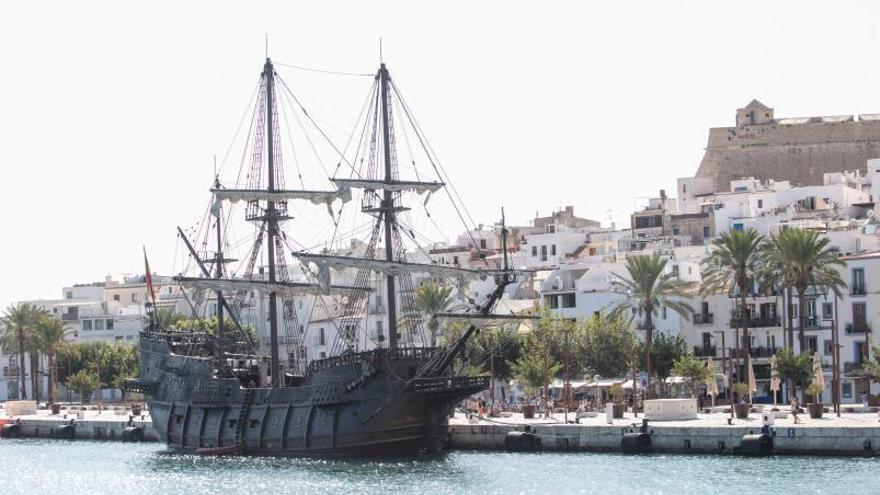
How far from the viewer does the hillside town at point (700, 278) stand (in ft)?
300

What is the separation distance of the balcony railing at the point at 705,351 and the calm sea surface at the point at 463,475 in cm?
2810

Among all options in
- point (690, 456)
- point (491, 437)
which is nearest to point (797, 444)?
point (690, 456)

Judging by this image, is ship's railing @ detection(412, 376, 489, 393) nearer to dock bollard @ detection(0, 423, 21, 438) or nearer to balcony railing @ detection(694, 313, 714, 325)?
balcony railing @ detection(694, 313, 714, 325)

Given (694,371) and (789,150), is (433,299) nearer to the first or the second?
(694,371)

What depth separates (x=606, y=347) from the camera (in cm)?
9506

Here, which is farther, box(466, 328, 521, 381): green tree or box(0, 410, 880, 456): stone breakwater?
box(466, 328, 521, 381): green tree

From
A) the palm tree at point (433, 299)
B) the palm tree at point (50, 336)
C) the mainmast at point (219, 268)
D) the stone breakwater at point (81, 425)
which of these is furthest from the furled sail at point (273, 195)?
the palm tree at point (50, 336)

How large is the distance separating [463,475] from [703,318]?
3846 cm

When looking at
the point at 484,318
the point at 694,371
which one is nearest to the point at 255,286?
the point at 484,318

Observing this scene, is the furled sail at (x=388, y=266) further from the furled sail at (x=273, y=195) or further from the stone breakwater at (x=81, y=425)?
the stone breakwater at (x=81, y=425)

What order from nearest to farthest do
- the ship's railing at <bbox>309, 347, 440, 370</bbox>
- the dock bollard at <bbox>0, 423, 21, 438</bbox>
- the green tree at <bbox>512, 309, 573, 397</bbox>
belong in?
the ship's railing at <bbox>309, 347, 440, 370</bbox>
the green tree at <bbox>512, 309, 573, 397</bbox>
the dock bollard at <bbox>0, 423, 21, 438</bbox>

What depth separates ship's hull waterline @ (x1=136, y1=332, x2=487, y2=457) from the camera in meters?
71.6

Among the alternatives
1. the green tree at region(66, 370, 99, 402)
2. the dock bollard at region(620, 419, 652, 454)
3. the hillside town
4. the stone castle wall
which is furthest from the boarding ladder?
the stone castle wall

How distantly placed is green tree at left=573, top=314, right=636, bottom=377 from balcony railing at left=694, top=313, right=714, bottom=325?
5685 mm
